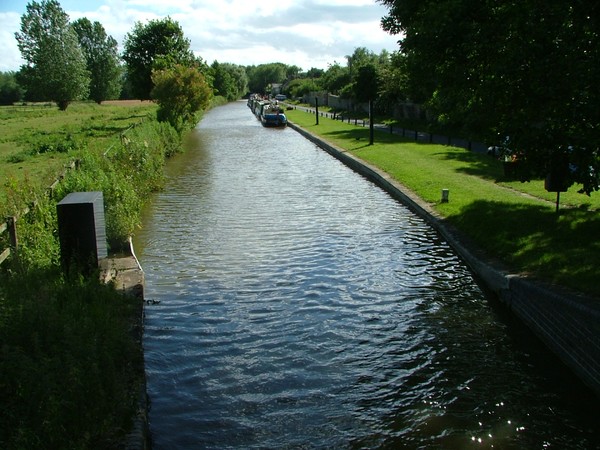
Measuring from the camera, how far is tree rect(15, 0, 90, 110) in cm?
7025

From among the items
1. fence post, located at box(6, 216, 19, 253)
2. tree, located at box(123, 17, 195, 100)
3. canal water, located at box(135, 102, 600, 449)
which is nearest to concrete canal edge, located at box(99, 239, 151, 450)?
canal water, located at box(135, 102, 600, 449)

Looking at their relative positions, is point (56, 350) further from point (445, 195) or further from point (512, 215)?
point (445, 195)

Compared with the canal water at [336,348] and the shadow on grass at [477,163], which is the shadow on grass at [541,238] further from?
the shadow on grass at [477,163]

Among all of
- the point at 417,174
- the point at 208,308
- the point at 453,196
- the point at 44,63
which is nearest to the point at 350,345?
the point at 208,308

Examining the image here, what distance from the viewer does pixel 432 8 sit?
1224 centimetres

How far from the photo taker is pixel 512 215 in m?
13.2

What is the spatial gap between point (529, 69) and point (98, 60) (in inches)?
3947

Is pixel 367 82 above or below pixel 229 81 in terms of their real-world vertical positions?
below

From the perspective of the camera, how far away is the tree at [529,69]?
941 centimetres

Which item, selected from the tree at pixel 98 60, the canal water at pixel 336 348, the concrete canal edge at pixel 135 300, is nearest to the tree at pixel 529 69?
the canal water at pixel 336 348

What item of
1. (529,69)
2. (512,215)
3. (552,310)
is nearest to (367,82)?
(512,215)

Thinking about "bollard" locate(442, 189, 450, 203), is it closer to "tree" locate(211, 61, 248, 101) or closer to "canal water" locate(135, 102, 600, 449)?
"canal water" locate(135, 102, 600, 449)

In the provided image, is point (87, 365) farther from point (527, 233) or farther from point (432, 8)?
point (432, 8)

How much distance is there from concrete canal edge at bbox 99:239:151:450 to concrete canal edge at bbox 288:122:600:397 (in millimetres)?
4892
